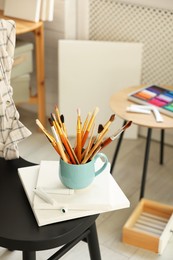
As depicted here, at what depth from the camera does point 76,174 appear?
1.30m

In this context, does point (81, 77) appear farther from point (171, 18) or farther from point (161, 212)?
point (161, 212)

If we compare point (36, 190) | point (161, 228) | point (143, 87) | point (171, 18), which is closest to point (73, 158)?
point (36, 190)

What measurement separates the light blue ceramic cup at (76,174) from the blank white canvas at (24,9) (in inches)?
53.6

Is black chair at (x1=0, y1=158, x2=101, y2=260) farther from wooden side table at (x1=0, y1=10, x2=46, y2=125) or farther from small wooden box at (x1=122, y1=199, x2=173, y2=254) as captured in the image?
wooden side table at (x1=0, y1=10, x2=46, y2=125)

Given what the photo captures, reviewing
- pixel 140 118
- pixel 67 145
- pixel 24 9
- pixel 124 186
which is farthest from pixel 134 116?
pixel 24 9

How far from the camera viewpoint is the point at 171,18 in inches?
95.7

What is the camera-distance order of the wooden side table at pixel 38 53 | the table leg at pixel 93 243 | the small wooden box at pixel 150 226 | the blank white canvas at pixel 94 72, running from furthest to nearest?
the blank white canvas at pixel 94 72, the wooden side table at pixel 38 53, the small wooden box at pixel 150 226, the table leg at pixel 93 243

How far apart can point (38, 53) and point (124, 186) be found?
86 centimetres

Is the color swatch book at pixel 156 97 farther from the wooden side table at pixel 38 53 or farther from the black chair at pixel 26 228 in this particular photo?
the black chair at pixel 26 228

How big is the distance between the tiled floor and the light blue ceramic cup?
0.67 meters

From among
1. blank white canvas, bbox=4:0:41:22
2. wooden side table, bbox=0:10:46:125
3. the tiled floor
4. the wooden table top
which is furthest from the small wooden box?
blank white canvas, bbox=4:0:41:22

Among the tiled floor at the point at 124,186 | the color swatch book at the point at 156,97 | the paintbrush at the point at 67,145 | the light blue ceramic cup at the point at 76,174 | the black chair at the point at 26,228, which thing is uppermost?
the paintbrush at the point at 67,145

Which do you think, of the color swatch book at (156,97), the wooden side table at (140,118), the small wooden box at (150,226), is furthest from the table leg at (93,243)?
the color swatch book at (156,97)

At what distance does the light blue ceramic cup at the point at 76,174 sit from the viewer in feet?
4.25
